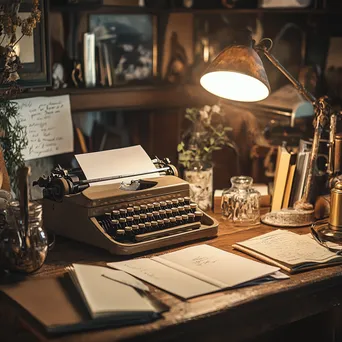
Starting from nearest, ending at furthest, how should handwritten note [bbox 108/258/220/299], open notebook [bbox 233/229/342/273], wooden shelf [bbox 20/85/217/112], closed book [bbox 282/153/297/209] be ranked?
1. handwritten note [bbox 108/258/220/299]
2. open notebook [bbox 233/229/342/273]
3. closed book [bbox 282/153/297/209]
4. wooden shelf [bbox 20/85/217/112]

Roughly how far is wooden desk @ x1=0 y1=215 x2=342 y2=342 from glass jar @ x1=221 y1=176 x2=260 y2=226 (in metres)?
0.20

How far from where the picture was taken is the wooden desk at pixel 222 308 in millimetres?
1504

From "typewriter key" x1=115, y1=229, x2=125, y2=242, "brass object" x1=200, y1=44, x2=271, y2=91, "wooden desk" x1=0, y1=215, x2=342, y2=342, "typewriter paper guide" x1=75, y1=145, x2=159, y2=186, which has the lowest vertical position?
"wooden desk" x1=0, y1=215, x2=342, y2=342

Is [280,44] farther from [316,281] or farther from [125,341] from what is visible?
[125,341]

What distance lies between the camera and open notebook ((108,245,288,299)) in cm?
168

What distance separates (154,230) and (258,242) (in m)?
0.30

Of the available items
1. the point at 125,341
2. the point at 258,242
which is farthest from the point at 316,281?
the point at 125,341

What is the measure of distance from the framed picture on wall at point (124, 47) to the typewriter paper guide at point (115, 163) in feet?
1.88

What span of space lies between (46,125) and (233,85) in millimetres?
699

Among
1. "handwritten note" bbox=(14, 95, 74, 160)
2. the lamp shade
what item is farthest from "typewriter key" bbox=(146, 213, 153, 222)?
"handwritten note" bbox=(14, 95, 74, 160)

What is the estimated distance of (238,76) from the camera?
2250 mm

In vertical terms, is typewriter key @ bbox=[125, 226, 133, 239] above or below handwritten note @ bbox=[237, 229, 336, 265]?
above

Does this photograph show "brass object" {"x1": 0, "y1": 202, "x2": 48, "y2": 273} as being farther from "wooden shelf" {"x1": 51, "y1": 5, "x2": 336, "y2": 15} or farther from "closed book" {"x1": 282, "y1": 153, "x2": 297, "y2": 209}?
"wooden shelf" {"x1": 51, "y1": 5, "x2": 336, "y2": 15}

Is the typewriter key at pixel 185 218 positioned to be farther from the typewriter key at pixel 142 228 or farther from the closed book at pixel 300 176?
the closed book at pixel 300 176
